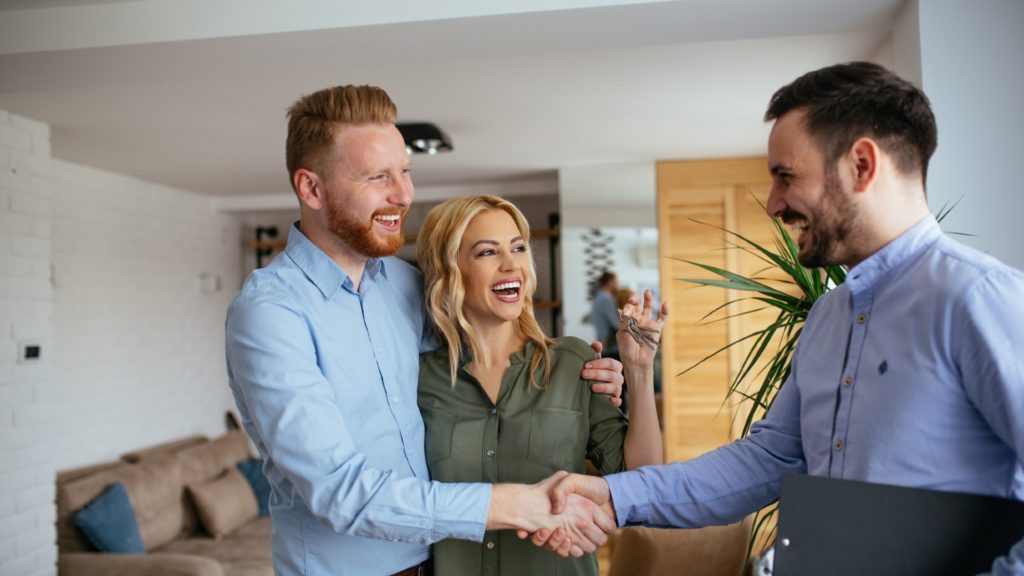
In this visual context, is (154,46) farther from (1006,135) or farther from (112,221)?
(112,221)

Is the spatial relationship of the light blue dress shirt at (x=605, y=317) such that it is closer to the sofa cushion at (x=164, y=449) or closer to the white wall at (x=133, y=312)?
the sofa cushion at (x=164, y=449)

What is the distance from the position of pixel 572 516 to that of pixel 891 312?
0.79 m

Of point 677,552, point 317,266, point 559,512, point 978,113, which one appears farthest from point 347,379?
point 978,113

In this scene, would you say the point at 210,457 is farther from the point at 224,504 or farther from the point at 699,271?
the point at 699,271

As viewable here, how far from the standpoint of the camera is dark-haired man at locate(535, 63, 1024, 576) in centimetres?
106

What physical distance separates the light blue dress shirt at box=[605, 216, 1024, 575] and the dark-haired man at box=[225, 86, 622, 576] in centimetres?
62

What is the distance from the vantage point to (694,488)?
1672 millimetres

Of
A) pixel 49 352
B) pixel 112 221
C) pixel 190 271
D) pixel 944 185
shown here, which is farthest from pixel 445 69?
pixel 190 271

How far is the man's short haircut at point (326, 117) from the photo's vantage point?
1.79 m

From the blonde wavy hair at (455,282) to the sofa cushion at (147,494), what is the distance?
11.6 feet

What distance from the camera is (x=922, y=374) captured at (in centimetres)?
113

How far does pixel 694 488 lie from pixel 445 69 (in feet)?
8.53

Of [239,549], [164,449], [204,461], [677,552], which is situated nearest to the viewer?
[677,552]

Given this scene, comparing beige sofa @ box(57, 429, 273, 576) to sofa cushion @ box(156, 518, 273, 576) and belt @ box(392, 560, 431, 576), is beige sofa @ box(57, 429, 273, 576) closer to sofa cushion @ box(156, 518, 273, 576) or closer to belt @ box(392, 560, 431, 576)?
sofa cushion @ box(156, 518, 273, 576)
